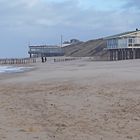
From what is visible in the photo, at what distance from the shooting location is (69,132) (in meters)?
9.02

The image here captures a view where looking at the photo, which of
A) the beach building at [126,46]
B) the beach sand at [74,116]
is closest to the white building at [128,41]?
the beach building at [126,46]

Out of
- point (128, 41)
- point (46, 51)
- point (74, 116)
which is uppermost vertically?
point (128, 41)

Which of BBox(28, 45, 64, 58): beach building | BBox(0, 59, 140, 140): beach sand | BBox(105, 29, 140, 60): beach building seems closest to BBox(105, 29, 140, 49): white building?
BBox(105, 29, 140, 60): beach building

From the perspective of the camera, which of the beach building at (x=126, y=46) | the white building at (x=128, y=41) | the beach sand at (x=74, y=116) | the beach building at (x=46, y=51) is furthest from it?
the beach building at (x=46, y=51)

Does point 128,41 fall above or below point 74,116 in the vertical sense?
above

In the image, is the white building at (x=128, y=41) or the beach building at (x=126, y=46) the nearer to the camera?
the white building at (x=128, y=41)

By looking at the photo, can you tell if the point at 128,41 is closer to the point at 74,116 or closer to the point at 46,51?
the point at 74,116

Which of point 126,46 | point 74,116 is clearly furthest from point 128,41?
point 74,116

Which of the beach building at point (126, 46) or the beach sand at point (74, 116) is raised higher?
the beach building at point (126, 46)

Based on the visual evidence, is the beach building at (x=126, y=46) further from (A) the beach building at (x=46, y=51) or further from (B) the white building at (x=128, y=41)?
(A) the beach building at (x=46, y=51)

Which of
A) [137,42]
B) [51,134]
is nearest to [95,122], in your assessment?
[51,134]

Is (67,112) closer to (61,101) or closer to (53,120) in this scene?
(53,120)

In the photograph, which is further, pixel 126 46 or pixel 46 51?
pixel 46 51

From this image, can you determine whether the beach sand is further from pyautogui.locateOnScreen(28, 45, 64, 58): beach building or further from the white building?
pyautogui.locateOnScreen(28, 45, 64, 58): beach building
